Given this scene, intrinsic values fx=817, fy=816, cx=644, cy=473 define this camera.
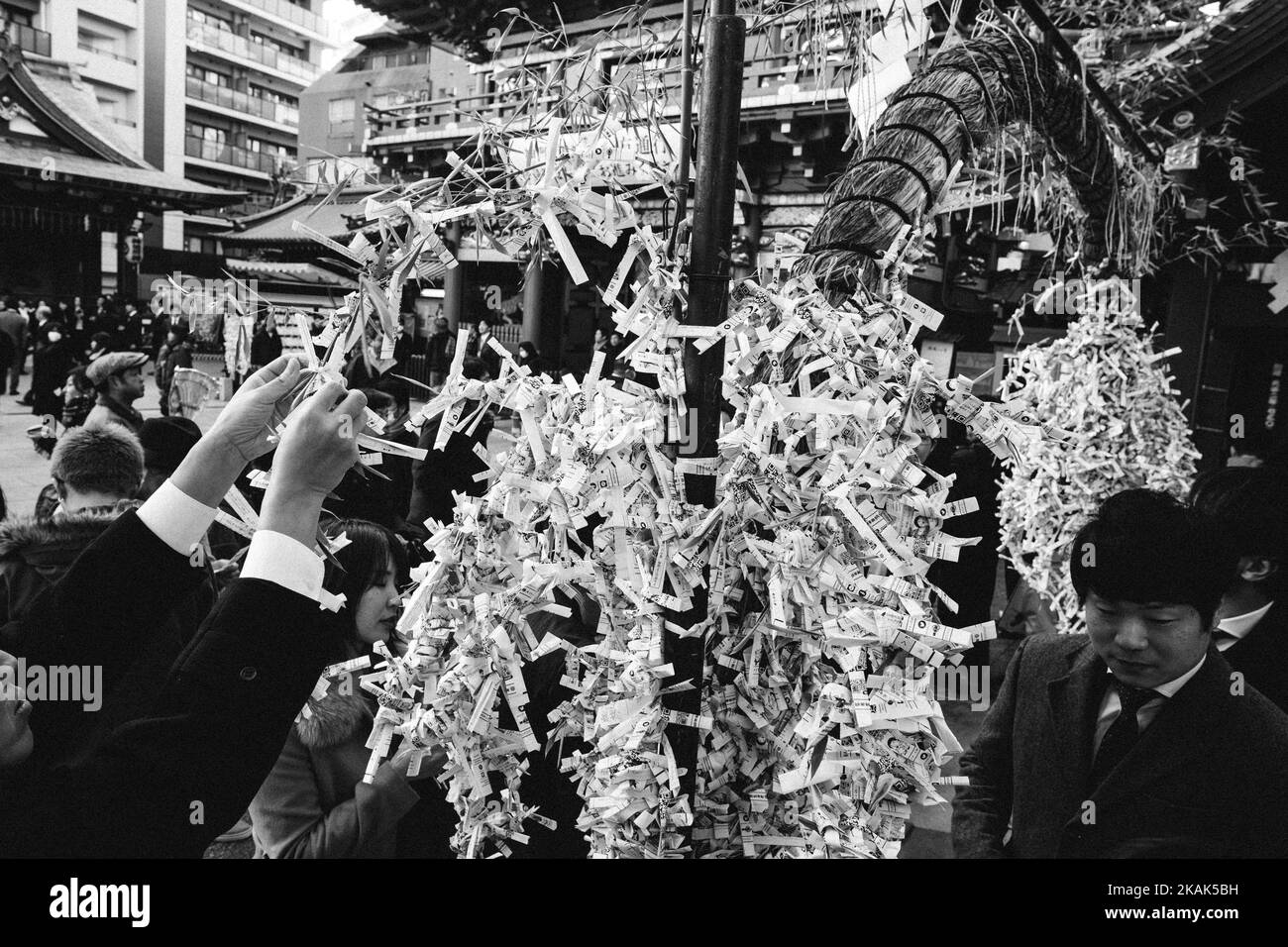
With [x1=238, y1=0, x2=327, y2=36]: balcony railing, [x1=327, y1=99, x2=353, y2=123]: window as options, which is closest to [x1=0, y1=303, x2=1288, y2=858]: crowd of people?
[x1=327, y1=99, x2=353, y2=123]: window

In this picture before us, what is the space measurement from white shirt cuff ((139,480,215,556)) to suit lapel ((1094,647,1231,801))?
174 centimetres

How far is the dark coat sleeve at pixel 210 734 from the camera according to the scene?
105 cm

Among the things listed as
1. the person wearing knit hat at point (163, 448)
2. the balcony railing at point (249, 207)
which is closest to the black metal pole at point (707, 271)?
the person wearing knit hat at point (163, 448)

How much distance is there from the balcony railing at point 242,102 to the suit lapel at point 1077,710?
32219 mm

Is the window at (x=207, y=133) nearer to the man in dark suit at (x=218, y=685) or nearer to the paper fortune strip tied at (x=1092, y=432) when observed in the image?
the paper fortune strip tied at (x=1092, y=432)

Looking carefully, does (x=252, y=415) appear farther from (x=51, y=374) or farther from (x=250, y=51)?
(x=250, y=51)

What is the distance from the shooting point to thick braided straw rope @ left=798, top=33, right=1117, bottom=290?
6.12 ft

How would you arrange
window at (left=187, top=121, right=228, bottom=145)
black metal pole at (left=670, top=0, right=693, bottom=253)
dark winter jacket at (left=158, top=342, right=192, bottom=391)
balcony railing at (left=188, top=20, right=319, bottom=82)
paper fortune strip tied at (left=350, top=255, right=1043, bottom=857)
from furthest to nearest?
window at (left=187, top=121, right=228, bottom=145), balcony railing at (left=188, top=20, right=319, bottom=82), dark winter jacket at (left=158, top=342, right=192, bottom=391), black metal pole at (left=670, top=0, right=693, bottom=253), paper fortune strip tied at (left=350, top=255, right=1043, bottom=857)

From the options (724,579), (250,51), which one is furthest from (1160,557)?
(250,51)

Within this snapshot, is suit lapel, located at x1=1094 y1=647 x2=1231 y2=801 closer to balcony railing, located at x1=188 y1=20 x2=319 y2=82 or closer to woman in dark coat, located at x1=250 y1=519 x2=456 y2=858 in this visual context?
woman in dark coat, located at x1=250 y1=519 x2=456 y2=858

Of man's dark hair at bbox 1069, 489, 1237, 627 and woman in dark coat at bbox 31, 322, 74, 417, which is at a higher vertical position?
woman in dark coat at bbox 31, 322, 74, 417

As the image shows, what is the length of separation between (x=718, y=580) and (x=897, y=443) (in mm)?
424

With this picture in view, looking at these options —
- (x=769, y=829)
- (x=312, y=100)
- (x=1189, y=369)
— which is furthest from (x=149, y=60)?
(x=769, y=829)

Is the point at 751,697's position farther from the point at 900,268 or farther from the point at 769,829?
the point at 900,268
